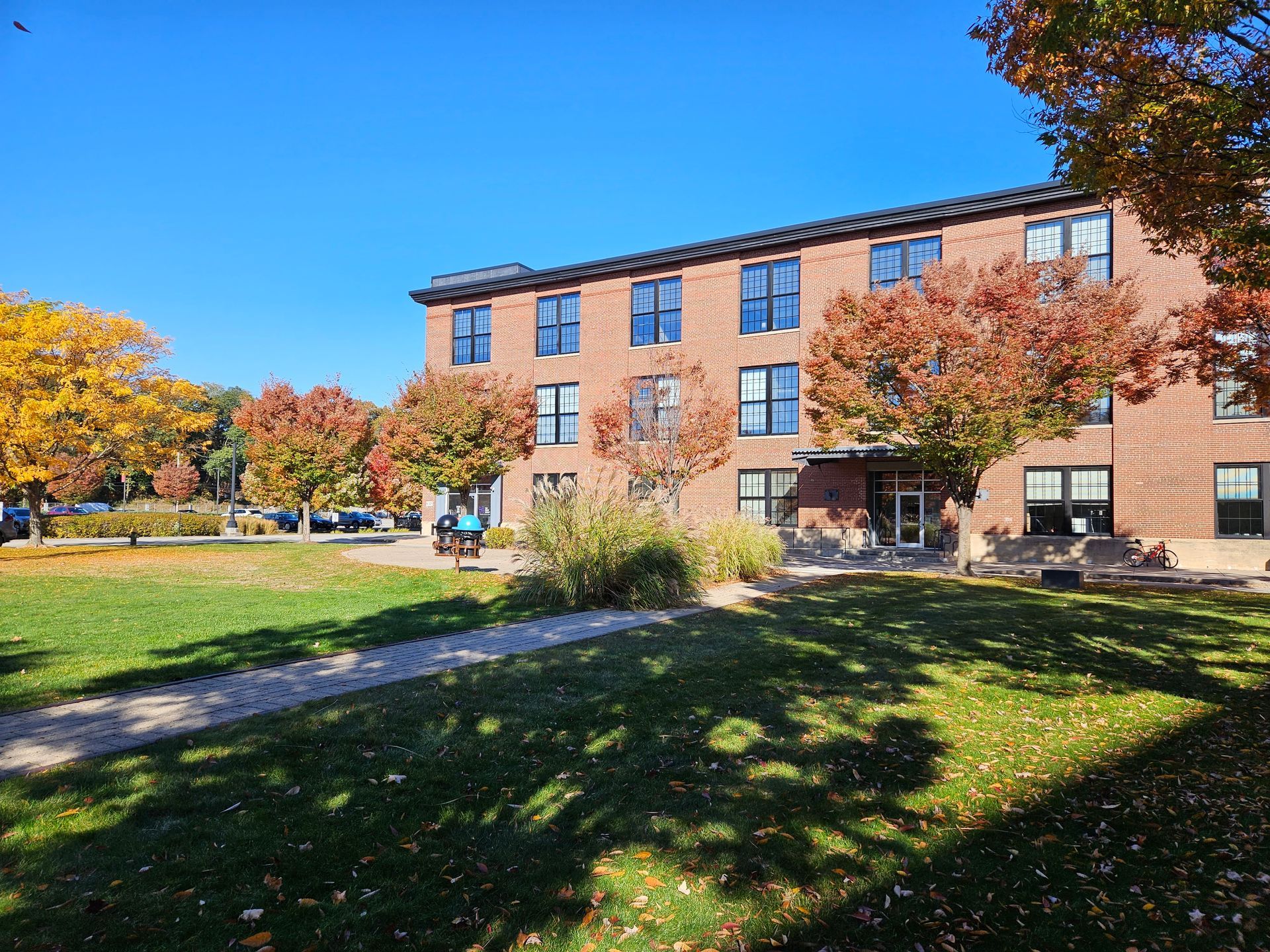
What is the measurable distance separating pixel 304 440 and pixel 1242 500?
3203 centimetres

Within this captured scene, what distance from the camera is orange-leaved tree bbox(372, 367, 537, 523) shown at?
25812mm

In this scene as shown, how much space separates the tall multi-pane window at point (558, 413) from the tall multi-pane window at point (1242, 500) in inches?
940

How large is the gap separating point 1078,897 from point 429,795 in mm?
3272

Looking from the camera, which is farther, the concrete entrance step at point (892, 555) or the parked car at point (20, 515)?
the parked car at point (20, 515)

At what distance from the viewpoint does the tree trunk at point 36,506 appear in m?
22.2

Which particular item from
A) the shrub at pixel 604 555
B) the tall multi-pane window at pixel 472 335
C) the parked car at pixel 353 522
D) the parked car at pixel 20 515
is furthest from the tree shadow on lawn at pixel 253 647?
the parked car at pixel 353 522

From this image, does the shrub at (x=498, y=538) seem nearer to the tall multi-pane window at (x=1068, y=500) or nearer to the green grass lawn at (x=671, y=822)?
the tall multi-pane window at (x=1068, y=500)

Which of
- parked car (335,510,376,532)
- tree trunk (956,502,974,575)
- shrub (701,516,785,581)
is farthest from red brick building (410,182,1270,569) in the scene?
parked car (335,510,376,532)

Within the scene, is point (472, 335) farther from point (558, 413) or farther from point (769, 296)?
point (769, 296)


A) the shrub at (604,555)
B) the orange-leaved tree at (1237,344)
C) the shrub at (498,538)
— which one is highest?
the orange-leaved tree at (1237,344)

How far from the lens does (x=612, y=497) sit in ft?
44.7

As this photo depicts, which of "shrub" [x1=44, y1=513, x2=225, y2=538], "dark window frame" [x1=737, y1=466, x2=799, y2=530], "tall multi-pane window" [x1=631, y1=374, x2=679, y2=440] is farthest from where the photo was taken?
"shrub" [x1=44, y1=513, x2=225, y2=538]

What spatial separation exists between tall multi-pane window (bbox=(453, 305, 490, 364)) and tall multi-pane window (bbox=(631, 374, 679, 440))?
45.2 ft

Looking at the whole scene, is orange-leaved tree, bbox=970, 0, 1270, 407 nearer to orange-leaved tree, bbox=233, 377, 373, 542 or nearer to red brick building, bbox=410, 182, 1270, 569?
red brick building, bbox=410, 182, 1270, 569
